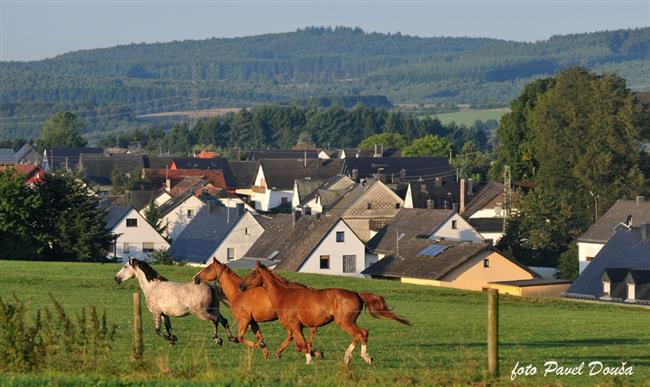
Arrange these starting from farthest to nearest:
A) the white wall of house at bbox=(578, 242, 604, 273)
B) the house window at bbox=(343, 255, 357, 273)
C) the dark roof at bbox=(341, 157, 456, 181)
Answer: the dark roof at bbox=(341, 157, 456, 181)
the white wall of house at bbox=(578, 242, 604, 273)
the house window at bbox=(343, 255, 357, 273)

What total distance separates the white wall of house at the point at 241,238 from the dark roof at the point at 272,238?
1193 millimetres

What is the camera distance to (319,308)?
61.8 feet

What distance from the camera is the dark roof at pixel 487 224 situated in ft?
293

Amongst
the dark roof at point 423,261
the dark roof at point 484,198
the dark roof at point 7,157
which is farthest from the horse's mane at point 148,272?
the dark roof at point 7,157

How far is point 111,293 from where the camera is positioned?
3509cm

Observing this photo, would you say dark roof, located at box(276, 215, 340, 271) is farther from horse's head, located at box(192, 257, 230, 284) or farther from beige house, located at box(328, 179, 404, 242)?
horse's head, located at box(192, 257, 230, 284)

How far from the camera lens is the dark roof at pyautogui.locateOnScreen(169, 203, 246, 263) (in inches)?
2980

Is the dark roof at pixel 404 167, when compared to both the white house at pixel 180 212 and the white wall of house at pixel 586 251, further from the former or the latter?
the white wall of house at pixel 586 251

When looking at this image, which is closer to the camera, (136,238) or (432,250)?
(432,250)

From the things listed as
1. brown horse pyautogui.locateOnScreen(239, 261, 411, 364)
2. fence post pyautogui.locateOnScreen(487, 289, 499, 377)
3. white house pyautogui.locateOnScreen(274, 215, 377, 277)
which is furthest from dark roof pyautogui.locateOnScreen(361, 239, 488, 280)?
fence post pyautogui.locateOnScreen(487, 289, 499, 377)

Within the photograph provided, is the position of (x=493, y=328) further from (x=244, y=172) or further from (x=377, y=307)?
(x=244, y=172)

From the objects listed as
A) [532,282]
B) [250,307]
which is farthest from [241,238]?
[250,307]

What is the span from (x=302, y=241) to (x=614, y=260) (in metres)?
14.9

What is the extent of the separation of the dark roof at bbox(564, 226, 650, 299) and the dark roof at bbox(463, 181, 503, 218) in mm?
32077
